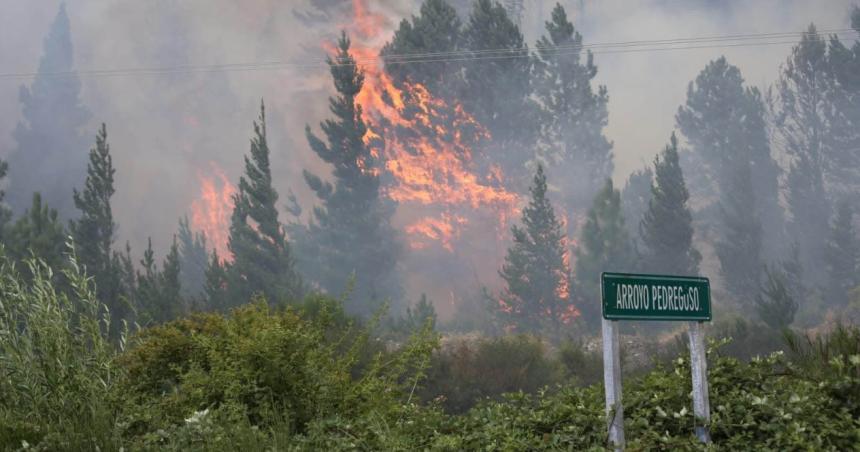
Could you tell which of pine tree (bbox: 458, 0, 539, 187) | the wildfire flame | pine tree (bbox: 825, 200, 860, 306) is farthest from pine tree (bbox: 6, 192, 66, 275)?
pine tree (bbox: 825, 200, 860, 306)

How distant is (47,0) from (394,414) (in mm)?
75764

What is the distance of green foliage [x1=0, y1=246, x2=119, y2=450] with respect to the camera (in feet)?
20.3

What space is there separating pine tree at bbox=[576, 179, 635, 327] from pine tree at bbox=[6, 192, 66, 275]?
68.5ft

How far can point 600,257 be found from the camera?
137 feet

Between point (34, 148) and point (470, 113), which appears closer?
point (470, 113)

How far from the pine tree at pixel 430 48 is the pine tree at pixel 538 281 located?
1108 cm

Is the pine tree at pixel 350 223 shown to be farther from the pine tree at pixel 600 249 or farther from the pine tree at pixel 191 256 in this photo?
the pine tree at pixel 600 249

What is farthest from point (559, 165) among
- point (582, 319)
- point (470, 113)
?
point (582, 319)

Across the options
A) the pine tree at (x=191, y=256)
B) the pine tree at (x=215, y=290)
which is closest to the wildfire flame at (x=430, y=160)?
the pine tree at (x=191, y=256)

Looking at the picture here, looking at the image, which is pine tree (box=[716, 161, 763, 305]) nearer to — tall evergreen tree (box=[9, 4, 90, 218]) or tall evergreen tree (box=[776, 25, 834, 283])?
tall evergreen tree (box=[776, 25, 834, 283])

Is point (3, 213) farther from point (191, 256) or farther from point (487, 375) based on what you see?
point (487, 375)

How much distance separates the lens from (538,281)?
39.6m

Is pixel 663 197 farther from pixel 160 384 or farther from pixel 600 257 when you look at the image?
pixel 160 384

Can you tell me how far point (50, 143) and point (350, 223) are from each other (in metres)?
28.6
